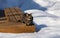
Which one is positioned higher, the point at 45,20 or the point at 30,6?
the point at 30,6

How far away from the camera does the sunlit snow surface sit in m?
1.93

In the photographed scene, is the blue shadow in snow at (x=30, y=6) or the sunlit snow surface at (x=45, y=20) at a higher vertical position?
the blue shadow in snow at (x=30, y=6)

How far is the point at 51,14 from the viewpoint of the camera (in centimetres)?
276

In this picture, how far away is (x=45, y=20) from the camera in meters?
2.43

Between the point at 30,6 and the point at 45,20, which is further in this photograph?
the point at 30,6

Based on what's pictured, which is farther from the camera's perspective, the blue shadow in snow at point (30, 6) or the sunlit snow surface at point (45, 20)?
the blue shadow in snow at point (30, 6)

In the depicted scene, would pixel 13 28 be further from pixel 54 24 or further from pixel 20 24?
pixel 54 24

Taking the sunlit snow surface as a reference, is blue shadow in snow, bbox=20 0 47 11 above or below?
above

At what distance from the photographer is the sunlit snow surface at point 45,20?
1.93 meters

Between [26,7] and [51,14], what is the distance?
479 millimetres

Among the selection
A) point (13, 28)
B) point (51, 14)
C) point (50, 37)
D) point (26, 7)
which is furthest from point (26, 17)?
point (26, 7)

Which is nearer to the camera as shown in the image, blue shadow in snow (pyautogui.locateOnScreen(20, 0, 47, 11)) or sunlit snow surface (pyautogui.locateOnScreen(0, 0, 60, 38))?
sunlit snow surface (pyautogui.locateOnScreen(0, 0, 60, 38))

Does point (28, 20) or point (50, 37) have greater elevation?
point (28, 20)

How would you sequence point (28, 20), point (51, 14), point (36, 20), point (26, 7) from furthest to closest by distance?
point (26, 7) < point (51, 14) < point (36, 20) < point (28, 20)
